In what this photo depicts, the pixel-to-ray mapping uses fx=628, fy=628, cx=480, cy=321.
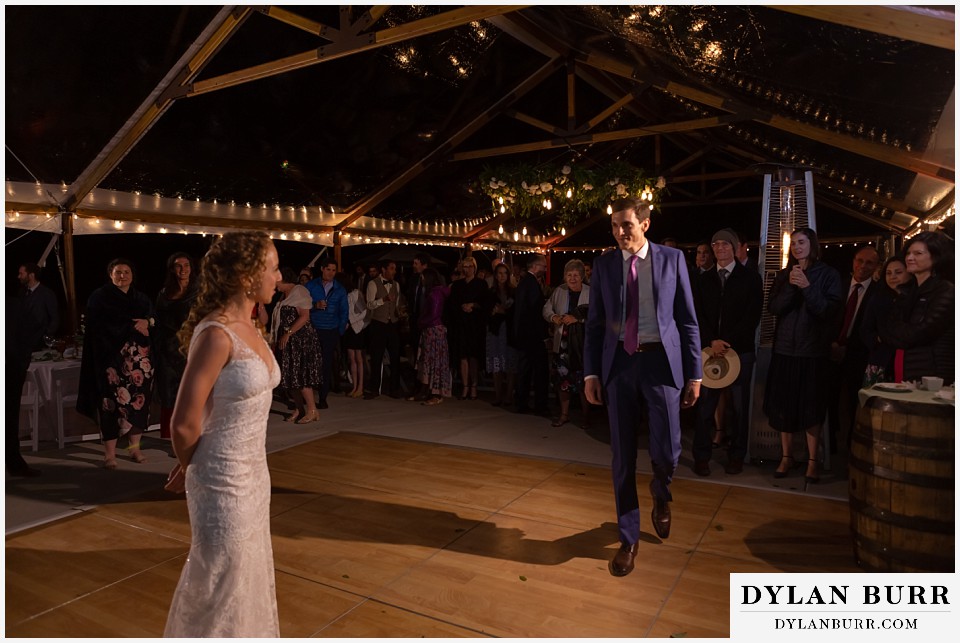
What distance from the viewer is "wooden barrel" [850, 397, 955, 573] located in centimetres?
254

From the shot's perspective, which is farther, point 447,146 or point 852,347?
point 447,146

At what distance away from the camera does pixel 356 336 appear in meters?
7.31

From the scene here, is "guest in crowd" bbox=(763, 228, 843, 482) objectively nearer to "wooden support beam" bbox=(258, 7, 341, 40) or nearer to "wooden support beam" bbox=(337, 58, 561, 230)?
"wooden support beam" bbox=(258, 7, 341, 40)

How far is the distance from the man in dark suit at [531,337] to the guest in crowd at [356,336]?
2006 millimetres

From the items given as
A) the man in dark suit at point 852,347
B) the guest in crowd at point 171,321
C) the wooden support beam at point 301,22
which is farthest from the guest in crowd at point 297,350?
the man in dark suit at point 852,347

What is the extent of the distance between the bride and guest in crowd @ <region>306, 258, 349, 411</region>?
16.1 feet

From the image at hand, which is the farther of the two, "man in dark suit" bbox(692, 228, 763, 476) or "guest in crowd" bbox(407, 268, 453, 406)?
"guest in crowd" bbox(407, 268, 453, 406)

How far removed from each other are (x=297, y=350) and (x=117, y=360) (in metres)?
1.69

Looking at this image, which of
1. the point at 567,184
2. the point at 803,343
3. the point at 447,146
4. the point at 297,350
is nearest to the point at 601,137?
the point at 567,184

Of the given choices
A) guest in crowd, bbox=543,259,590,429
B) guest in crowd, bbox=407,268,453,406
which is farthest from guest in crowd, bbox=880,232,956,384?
guest in crowd, bbox=407,268,453,406

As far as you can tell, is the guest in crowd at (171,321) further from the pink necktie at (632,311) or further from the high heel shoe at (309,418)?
the pink necktie at (632,311)

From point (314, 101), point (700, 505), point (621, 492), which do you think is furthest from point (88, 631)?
point (314, 101)

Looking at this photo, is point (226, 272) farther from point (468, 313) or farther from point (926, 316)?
point (468, 313)

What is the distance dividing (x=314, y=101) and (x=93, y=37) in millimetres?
2585
